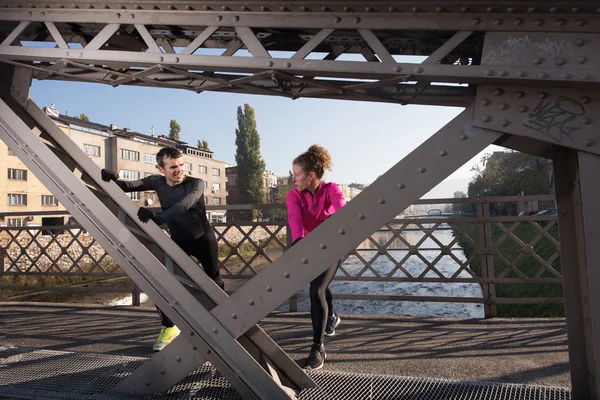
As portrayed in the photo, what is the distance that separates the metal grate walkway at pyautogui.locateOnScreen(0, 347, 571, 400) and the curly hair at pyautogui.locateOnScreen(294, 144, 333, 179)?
1.63 metres

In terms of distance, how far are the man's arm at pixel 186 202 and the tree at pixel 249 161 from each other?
52.5 m

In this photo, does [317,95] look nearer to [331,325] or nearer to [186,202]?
[186,202]

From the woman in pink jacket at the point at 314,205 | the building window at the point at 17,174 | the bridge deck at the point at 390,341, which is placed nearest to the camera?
the bridge deck at the point at 390,341

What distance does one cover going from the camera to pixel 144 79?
110 inches

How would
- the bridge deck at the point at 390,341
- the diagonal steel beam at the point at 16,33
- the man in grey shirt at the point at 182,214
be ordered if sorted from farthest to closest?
the man in grey shirt at the point at 182,214 → the bridge deck at the point at 390,341 → the diagonal steel beam at the point at 16,33

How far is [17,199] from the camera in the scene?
111ft

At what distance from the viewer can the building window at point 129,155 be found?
46125 mm

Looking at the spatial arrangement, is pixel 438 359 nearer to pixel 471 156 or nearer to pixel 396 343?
pixel 396 343

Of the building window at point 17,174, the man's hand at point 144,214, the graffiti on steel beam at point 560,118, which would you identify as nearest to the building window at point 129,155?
the building window at point 17,174

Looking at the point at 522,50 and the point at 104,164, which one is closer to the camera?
the point at 522,50

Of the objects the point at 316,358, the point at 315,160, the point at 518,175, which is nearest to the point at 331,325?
the point at 316,358

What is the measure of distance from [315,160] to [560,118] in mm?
1857

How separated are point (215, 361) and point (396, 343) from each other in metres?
1.99

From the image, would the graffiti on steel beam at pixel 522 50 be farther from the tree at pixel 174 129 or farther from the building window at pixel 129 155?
the tree at pixel 174 129
